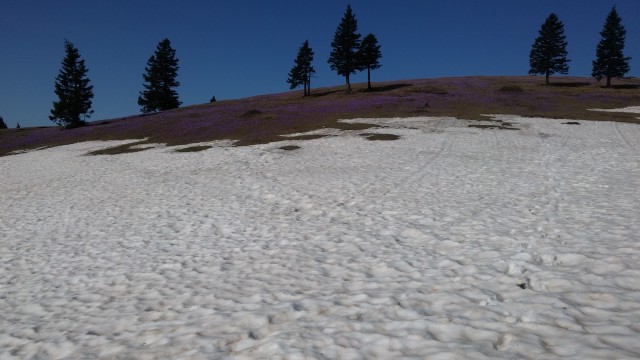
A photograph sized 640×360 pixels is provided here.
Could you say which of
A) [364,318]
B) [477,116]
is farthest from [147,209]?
[477,116]

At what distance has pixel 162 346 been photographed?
5.98 m

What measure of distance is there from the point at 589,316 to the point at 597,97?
214ft

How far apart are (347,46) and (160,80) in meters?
43.4

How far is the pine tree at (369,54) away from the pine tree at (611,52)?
4306cm

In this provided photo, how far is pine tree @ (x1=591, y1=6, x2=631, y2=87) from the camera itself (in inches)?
2945

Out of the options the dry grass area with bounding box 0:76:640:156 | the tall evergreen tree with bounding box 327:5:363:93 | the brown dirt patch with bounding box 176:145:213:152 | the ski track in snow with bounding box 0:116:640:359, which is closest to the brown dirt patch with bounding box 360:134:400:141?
the dry grass area with bounding box 0:76:640:156

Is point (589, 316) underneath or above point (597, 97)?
underneath

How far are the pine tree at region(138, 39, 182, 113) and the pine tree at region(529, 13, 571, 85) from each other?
80.2 m

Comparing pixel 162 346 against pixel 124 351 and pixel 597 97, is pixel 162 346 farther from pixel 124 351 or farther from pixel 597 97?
pixel 597 97

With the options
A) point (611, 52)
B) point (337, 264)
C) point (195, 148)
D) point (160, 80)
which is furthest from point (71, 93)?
point (611, 52)

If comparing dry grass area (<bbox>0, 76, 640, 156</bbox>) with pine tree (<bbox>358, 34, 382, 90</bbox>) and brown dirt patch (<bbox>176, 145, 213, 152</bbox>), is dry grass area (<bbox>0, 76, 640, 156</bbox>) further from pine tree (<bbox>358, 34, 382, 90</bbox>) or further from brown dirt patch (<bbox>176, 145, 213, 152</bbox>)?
pine tree (<bbox>358, 34, 382, 90</bbox>)

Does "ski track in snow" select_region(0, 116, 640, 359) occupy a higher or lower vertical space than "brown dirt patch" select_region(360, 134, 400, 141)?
lower

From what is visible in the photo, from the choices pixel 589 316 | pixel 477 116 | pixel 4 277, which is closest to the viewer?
pixel 589 316

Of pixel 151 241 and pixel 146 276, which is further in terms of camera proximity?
pixel 151 241
